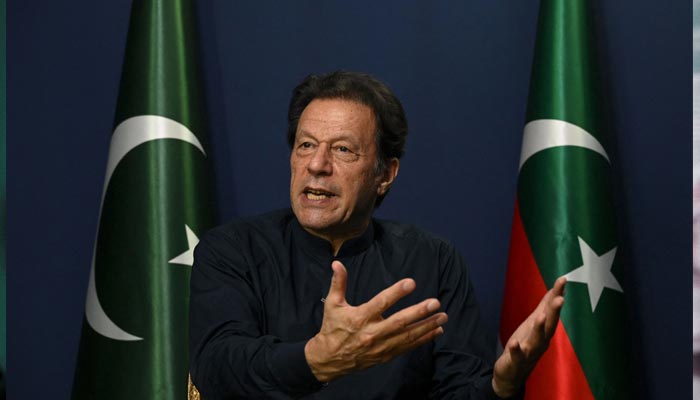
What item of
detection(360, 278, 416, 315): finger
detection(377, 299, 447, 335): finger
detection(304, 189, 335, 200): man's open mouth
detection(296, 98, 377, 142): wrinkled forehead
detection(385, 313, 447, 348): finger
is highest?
detection(296, 98, 377, 142): wrinkled forehead

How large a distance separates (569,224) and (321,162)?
108cm

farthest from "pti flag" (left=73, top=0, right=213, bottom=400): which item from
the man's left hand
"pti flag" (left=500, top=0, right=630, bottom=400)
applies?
the man's left hand

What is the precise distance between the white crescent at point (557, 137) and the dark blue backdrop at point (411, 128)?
0.91 ft

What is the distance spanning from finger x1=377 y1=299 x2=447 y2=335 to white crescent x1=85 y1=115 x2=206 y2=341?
1.60 metres

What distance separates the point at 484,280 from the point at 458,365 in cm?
123

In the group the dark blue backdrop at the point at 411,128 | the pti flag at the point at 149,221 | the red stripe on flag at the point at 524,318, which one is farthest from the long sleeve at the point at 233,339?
the dark blue backdrop at the point at 411,128

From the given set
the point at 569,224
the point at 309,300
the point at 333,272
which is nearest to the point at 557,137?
the point at 569,224

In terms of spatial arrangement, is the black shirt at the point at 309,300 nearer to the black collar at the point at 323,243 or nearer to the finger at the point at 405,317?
the black collar at the point at 323,243

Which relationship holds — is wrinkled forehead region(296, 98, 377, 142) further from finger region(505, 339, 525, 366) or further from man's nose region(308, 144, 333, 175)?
finger region(505, 339, 525, 366)

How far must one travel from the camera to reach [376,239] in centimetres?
211

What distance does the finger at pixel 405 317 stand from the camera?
4.59ft

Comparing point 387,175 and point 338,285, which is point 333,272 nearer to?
point 338,285

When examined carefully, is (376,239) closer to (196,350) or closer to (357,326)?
(196,350)

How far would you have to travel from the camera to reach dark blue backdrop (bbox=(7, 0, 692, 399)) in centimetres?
303
